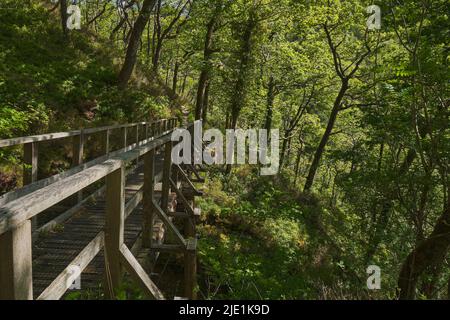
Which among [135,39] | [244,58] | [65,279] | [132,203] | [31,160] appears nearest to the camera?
[65,279]

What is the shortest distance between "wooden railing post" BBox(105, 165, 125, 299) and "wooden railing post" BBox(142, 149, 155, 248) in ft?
4.90

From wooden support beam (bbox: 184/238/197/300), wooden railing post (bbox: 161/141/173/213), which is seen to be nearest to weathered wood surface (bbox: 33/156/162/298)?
wooden railing post (bbox: 161/141/173/213)

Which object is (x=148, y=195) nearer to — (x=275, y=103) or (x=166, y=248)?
(x=166, y=248)

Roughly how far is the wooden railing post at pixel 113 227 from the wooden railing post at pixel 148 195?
1.49 metres

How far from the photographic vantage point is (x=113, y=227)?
321cm

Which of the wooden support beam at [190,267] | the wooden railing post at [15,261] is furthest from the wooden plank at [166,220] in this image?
the wooden railing post at [15,261]

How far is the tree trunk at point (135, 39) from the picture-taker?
52.2 feet

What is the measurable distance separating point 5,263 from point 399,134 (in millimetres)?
9775

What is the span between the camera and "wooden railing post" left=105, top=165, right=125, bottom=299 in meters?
3.12

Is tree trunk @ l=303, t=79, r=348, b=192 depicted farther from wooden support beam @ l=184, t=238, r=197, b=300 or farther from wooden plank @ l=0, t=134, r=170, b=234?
wooden plank @ l=0, t=134, r=170, b=234

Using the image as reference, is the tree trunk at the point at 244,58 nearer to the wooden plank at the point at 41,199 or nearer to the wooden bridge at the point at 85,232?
the wooden bridge at the point at 85,232

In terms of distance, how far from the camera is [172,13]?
29188 mm

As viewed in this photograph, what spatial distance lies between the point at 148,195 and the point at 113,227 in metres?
1.76

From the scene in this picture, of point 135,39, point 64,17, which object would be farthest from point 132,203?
point 64,17
